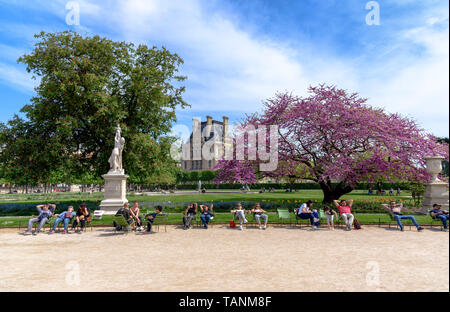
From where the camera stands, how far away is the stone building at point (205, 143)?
89.1 metres

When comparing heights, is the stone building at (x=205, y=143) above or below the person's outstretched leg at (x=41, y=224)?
above

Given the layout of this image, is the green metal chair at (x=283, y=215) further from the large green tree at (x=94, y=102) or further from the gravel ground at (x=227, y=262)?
the large green tree at (x=94, y=102)

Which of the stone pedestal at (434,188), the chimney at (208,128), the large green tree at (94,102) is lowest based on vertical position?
the stone pedestal at (434,188)

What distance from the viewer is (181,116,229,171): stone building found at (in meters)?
89.1

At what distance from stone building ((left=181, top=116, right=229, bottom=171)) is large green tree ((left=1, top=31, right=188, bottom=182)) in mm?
64617

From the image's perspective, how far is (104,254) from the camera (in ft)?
25.5

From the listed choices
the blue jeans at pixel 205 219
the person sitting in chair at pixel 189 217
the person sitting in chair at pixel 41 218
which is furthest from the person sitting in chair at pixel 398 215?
the person sitting in chair at pixel 41 218

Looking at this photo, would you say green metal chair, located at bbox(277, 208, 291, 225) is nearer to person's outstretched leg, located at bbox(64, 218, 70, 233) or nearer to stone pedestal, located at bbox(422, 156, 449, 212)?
stone pedestal, located at bbox(422, 156, 449, 212)

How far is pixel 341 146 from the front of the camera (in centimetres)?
1861

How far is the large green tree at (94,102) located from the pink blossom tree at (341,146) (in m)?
7.23

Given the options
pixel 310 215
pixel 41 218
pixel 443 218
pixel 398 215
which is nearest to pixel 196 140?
pixel 41 218

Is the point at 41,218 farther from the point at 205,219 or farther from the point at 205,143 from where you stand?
the point at 205,143
